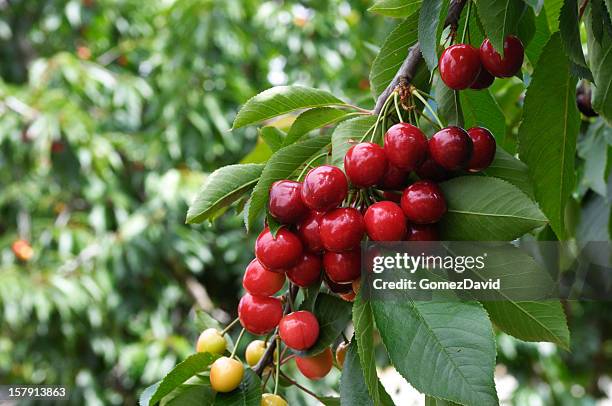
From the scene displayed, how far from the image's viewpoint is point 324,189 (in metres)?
0.36

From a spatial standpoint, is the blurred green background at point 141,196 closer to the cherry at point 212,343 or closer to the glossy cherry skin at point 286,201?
the cherry at point 212,343

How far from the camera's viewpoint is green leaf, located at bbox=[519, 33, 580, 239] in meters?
0.46

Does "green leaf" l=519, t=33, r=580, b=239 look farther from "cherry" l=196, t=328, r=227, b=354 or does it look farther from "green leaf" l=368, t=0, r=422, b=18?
"cherry" l=196, t=328, r=227, b=354

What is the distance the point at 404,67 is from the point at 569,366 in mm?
Answer: 3039

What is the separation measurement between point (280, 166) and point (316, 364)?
0.14 metres

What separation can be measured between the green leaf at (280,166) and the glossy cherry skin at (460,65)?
9 centimetres

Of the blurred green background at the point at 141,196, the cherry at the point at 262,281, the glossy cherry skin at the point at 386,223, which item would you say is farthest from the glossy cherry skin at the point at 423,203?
the blurred green background at the point at 141,196

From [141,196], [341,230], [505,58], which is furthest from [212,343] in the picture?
[141,196]

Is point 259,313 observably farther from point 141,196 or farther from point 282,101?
point 141,196

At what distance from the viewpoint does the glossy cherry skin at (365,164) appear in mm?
363

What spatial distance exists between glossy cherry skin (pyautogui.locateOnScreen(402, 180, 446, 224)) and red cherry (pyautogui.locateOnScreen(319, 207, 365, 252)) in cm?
3

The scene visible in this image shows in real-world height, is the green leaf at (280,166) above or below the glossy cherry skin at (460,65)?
below

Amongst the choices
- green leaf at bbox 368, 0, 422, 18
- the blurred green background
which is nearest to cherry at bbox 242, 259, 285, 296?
green leaf at bbox 368, 0, 422, 18

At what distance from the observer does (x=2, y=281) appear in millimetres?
2305
